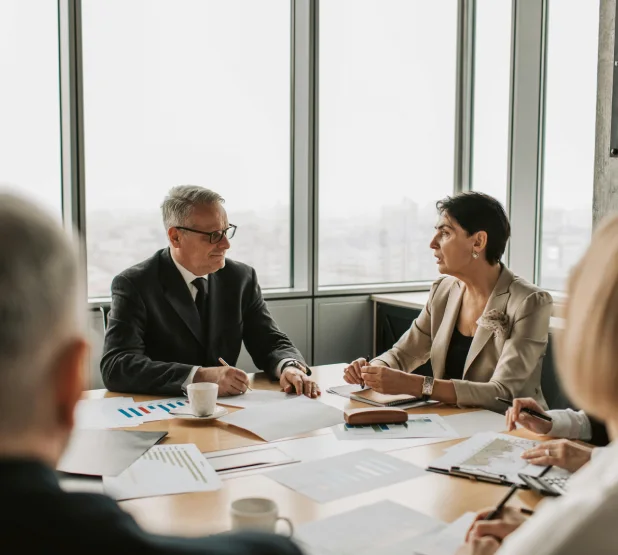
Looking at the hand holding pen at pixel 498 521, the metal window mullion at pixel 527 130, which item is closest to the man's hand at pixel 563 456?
the hand holding pen at pixel 498 521

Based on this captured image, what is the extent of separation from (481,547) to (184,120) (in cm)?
348

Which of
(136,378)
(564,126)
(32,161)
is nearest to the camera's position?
(136,378)

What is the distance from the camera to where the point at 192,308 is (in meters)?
2.73

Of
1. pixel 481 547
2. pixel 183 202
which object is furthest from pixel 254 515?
pixel 183 202

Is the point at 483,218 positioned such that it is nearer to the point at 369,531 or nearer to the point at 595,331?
the point at 369,531

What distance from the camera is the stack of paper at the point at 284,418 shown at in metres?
1.92

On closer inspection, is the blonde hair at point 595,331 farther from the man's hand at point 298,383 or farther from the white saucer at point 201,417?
the man's hand at point 298,383

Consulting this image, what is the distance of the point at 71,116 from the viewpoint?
3770mm

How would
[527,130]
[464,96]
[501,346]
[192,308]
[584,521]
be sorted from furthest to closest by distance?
[464,96] < [527,130] < [192,308] < [501,346] < [584,521]

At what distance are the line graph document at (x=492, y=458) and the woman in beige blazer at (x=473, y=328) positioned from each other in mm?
416

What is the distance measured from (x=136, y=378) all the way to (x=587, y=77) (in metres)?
3.41

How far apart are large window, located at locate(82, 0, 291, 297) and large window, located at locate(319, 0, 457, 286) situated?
32cm

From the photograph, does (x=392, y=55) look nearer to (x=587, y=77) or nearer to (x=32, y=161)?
(x=587, y=77)

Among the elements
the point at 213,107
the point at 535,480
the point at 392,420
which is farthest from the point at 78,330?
the point at 213,107
